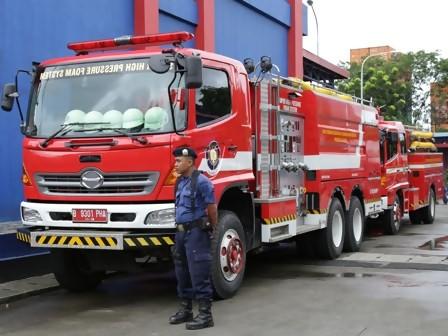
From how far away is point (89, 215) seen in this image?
7.02m

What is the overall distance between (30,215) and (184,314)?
2.26 meters

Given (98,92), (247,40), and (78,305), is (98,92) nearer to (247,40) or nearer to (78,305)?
(78,305)

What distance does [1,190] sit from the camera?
Result: 930 centimetres

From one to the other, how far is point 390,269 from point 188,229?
4.57m

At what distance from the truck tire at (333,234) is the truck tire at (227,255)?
2.98 m

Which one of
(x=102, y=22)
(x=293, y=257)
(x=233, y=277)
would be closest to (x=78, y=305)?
(x=233, y=277)

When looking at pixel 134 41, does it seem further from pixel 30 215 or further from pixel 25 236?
pixel 25 236

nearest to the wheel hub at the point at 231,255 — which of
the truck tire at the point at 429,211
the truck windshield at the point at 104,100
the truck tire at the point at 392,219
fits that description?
the truck windshield at the point at 104,100

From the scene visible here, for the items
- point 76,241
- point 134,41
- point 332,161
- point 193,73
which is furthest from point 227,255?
point 332,161

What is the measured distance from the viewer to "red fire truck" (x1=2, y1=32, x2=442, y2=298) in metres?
6.87

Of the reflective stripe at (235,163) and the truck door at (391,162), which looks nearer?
the reflective stripe at (235,163)

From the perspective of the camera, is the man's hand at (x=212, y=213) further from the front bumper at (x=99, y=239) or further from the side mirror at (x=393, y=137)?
the side mirror at (x=393, y=137)

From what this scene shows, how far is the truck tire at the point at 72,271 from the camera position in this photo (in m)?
7.94

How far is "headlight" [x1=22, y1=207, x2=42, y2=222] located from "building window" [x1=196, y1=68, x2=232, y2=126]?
216 centimetres
